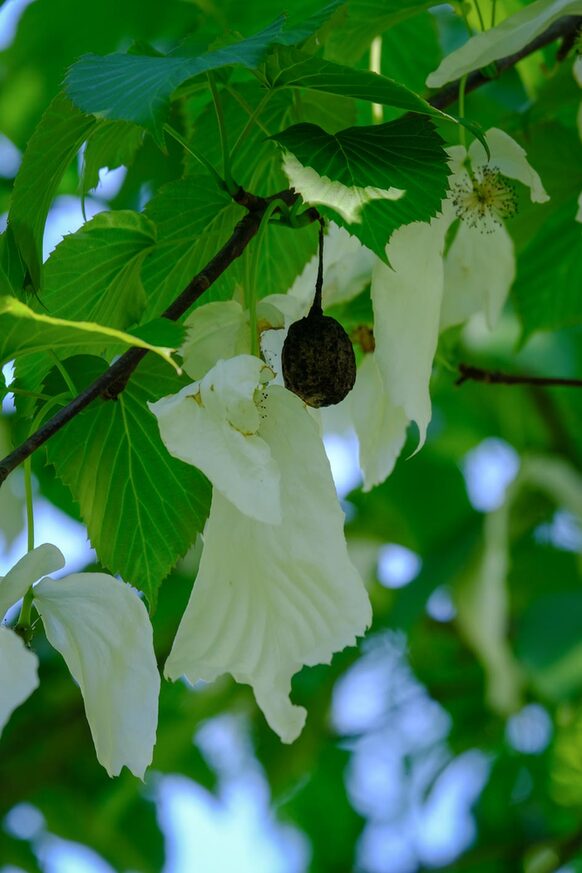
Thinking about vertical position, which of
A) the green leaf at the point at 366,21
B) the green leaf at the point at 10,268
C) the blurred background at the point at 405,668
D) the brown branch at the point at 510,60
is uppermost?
the green leaf at the point at 10,268

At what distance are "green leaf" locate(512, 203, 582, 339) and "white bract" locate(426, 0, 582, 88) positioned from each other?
294 millimetres

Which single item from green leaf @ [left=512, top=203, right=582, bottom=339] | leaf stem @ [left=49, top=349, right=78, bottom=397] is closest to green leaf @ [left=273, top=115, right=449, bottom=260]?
leaf stem @ [left=49, top=349, right=78, bottom=397]

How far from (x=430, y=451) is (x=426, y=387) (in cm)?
111

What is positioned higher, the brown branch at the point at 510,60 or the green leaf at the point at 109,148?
the green leaf at the point at 109,148

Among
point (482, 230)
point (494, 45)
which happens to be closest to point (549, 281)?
point (482, 230)

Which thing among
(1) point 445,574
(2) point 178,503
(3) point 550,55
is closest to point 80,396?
(2) point 178,503

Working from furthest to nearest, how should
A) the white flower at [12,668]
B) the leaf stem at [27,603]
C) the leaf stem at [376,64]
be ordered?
the leaf stem at [376,64]
the leaf stem at [27,603]
the white flower at [12,668]

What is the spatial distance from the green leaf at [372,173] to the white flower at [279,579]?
3.3 inches

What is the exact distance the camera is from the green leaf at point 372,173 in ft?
Result: 1.60

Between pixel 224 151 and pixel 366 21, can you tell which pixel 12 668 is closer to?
pixel 224 151

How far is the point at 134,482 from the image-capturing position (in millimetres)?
563

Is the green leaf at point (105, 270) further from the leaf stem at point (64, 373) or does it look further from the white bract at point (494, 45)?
the white bract at point (494, 45)

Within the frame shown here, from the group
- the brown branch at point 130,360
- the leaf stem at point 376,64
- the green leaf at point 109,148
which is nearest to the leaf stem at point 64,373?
the brown branch at point 130,360

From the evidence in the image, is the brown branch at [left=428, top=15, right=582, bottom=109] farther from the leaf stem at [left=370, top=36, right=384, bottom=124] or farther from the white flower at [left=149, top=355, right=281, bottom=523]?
the white flower at [left=149, top=355, right=281, bottom=523]
